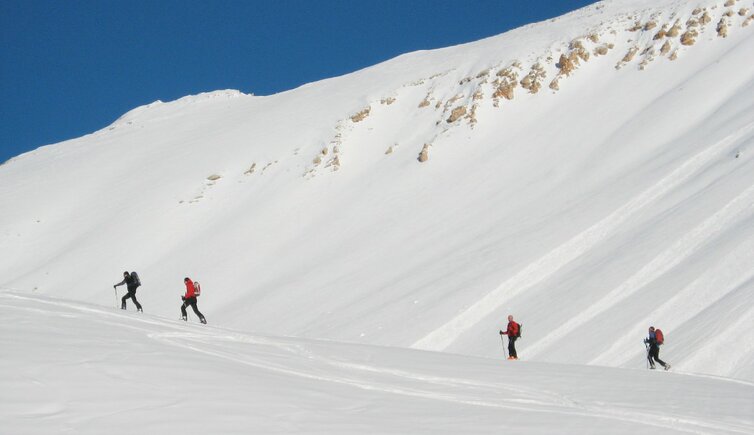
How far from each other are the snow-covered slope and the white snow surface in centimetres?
14

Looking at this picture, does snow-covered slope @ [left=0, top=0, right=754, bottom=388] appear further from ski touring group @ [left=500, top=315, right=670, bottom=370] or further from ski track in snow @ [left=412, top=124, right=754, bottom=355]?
ski touring group @ [left=500, top=315, right=670, bottom=370]

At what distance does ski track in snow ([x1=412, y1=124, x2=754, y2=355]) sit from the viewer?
2647 cm

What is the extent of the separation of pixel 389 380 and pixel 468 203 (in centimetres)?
2857

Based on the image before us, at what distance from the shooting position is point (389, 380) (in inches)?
426

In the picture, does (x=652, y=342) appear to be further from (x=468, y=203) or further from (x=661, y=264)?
(x=468, y=203)

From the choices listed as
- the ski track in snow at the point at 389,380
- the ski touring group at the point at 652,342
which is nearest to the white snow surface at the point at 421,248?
the ski track in snow at the point at 389,380

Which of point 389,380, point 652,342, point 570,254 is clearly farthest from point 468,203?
point 389,380

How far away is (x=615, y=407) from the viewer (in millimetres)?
9953

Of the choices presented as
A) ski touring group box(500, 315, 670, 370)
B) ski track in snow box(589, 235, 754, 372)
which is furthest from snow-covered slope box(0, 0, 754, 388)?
ski touring group box(500, 315, 670, 370)

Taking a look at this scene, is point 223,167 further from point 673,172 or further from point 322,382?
point 322,382

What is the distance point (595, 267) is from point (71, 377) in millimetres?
21490

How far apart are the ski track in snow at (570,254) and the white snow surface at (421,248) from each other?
0.09 metres

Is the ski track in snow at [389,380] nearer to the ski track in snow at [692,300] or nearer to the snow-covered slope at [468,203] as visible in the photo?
the snow-covered slope at [468,203]

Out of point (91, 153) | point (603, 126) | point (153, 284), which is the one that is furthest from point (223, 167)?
point (603, 126)
